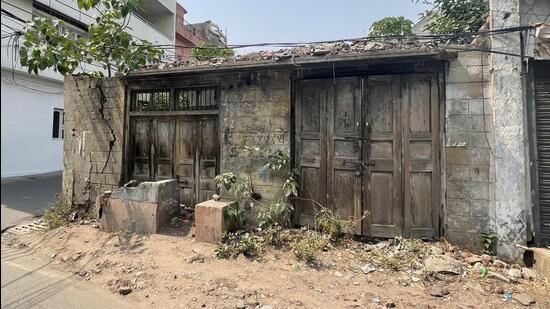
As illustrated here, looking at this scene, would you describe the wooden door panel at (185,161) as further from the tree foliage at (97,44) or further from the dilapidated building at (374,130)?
the tree foliage at (97,44)

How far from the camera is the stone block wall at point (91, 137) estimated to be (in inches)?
263

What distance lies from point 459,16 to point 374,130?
14.3 ft

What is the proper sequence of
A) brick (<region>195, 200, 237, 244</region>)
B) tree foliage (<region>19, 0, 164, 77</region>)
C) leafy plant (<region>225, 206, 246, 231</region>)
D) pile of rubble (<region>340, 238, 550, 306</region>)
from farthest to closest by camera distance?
tree foliage (<region>19, 0, 164, 77</region>), leafy plant (<region>225, 206, 246, 231</region>), brick (<region>195, 200, 237, 244</region>), pile of rubble (<region>340, 238, 550, 306</region>)

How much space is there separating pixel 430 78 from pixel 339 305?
352 cm

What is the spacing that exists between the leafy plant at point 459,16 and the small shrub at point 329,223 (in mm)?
4604

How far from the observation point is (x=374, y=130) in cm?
512

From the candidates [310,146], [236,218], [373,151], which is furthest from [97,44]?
[373,151]

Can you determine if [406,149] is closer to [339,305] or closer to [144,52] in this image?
[339,305]

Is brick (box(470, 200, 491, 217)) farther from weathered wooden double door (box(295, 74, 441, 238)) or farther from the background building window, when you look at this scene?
the background building window

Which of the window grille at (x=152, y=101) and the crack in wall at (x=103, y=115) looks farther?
the crack in wall at (x=103, y=115)

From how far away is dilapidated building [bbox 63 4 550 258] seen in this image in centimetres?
446

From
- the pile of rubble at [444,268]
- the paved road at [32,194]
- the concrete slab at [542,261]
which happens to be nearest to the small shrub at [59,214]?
the paved road at [32,194]

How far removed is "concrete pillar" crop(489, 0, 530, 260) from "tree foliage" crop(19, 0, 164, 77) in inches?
233

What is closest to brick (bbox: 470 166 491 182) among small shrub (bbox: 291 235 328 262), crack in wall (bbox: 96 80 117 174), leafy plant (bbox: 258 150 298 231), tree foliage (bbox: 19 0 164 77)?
small shrub (bbox: 291 235 328 262)
